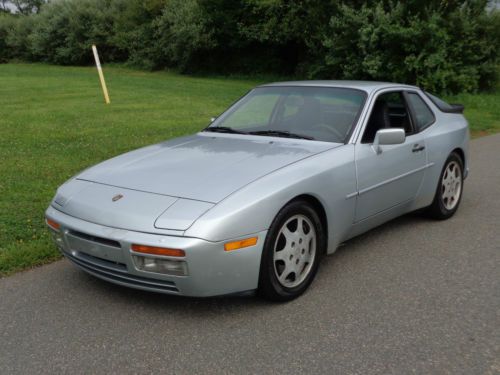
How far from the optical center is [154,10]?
39.2 m


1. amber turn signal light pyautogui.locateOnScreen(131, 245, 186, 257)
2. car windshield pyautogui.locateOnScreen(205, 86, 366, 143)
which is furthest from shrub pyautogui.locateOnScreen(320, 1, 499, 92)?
amber turn signal light pyautogui.locateOnScreen(131, 245, 186, 257)

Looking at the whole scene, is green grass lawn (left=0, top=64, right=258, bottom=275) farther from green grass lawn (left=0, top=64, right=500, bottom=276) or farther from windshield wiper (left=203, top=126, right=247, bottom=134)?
windshield wiper (left=203, top=126, right=247, bottom=134)

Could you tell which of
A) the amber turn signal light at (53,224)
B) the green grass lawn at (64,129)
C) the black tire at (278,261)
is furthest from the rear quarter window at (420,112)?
the green grass lawn at (64,129)

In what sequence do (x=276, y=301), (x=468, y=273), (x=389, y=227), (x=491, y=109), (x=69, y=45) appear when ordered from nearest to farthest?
(x=276, y=301)
(x=468, y=273)
(x=389, y=227)
(x=491, y=109)
(x=69, y=45)

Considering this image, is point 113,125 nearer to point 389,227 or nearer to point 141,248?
point 389,227

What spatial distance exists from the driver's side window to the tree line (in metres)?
14.6

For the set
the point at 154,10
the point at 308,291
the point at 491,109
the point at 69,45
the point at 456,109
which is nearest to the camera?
the point at 308,291

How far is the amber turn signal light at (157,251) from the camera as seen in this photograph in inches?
121

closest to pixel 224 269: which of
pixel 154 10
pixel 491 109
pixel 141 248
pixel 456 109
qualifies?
pixel 141 248

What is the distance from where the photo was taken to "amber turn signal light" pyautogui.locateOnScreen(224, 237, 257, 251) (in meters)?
3.18

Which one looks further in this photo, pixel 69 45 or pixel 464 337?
pixel 69 45

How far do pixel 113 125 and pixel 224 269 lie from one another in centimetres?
962

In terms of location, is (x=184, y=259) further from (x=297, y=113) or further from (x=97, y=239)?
(x=297, y=113)

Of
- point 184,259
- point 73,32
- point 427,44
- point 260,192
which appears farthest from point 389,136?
point 73,32
